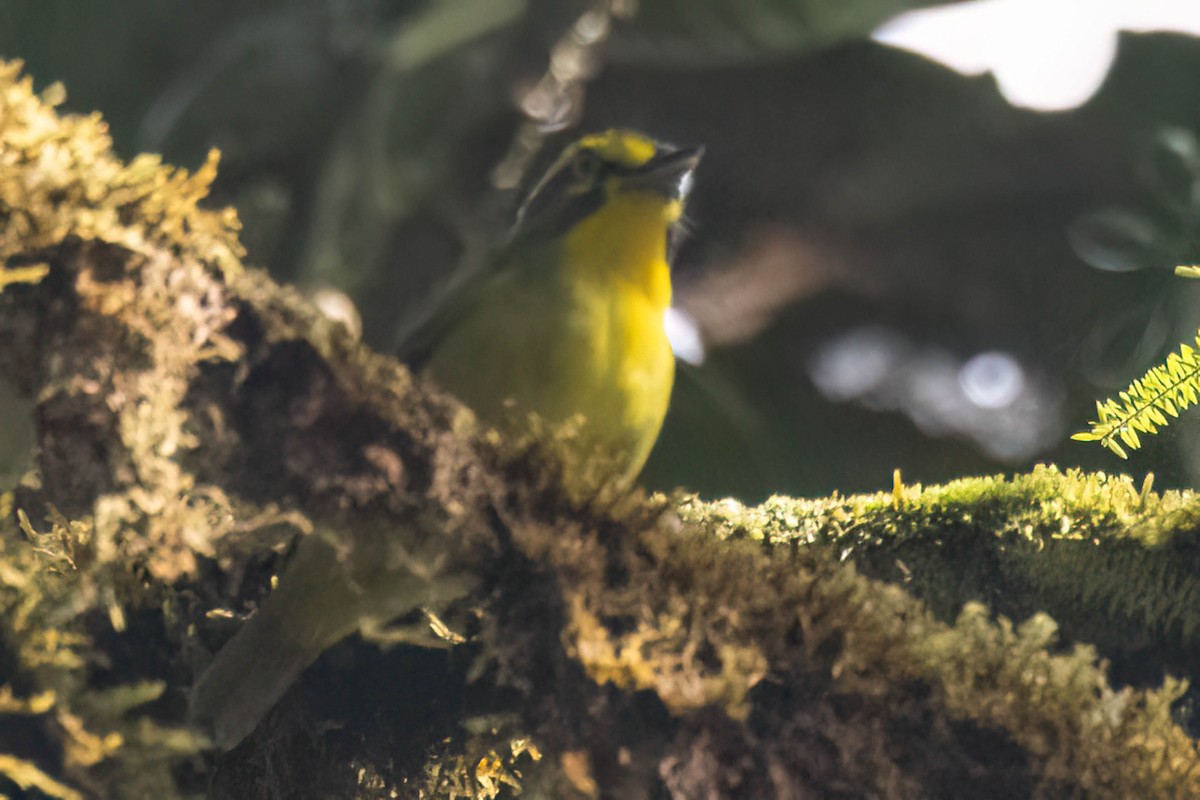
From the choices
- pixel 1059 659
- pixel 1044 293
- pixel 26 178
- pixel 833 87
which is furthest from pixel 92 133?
pixel 1044 293

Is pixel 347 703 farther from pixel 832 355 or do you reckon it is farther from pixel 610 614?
pixel 832 355

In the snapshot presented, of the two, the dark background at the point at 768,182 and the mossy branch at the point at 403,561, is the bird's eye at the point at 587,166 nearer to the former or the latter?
the dark background at the point at 768,182

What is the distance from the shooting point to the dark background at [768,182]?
1454 millimetres

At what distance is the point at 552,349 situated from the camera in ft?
3.49

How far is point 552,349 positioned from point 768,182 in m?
0.90

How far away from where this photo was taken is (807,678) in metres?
0.75

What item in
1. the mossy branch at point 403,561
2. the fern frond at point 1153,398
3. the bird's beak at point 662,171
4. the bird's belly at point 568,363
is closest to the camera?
the mossy branch at point 403,561

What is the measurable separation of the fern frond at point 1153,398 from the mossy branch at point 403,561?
48 centimetres

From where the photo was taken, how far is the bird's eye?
1.33 m

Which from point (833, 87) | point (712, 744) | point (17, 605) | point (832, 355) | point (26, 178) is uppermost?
point (833, 87)

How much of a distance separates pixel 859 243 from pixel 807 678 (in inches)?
49.1

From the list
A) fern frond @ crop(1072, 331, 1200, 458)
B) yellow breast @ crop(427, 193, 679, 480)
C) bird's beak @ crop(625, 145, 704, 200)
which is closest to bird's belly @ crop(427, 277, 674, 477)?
yellow breast @ crop(427, 193, 679, 480)

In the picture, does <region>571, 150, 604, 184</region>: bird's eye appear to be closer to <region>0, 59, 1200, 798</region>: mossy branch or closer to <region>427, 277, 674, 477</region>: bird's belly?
<region>427, 277, 674, 477</region>: bird's belly

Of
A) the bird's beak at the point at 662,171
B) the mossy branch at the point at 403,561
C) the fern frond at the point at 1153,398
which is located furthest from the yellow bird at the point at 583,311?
the fern frond at the point at 1153,398
